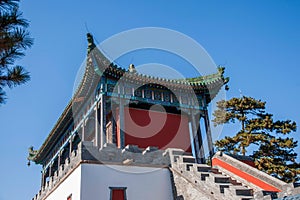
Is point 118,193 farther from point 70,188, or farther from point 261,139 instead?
point 261,139

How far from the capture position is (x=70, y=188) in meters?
8.42

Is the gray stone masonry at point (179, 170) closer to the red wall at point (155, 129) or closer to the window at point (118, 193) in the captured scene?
the window at point (118, 193)

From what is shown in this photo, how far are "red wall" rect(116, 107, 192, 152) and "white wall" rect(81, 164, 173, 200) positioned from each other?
2.95 metres

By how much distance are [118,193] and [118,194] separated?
0.02 m

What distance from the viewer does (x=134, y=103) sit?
40.1 ft

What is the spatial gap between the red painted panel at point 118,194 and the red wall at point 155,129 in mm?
3442

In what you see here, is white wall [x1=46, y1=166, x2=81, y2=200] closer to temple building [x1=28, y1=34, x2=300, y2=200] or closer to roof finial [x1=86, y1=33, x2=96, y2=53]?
temple building [x1=28, y1=34, x2=300, y2=200]

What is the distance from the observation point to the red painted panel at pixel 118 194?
8.01m

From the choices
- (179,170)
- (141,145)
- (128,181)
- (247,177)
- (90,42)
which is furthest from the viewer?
(141,145)

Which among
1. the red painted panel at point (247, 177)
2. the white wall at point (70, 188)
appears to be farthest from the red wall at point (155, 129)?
the white wall at point (70, 188)

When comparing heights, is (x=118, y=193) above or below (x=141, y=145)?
below

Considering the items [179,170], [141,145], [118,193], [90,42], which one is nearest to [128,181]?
[118,193]

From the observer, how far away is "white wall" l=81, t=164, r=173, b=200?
7840mm

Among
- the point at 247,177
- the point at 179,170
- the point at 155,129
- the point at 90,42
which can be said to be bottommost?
the point at 247,177
